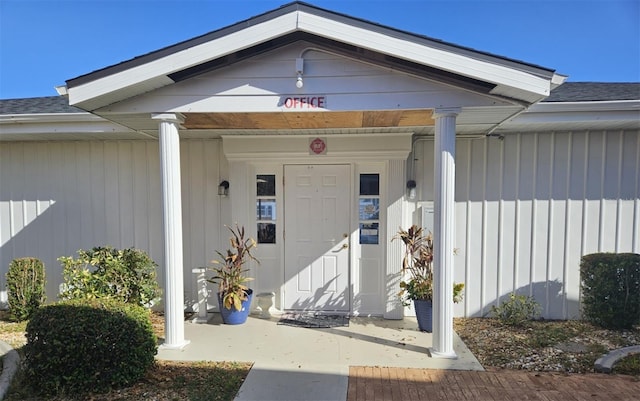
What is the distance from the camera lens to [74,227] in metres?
5.23

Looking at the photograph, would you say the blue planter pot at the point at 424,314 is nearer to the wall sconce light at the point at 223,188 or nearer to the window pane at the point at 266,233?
the window pane at the point at 266,233

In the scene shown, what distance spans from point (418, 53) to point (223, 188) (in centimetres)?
318

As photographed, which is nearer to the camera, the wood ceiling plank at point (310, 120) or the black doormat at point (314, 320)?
the wood ceiling plank at point (310, 120)

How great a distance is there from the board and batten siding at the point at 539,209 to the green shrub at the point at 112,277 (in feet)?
12.7

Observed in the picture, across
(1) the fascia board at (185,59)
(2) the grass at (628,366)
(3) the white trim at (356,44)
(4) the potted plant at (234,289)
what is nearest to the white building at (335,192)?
(1) the fascia board at (185,59)

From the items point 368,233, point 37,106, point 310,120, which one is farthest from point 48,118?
point 368,233

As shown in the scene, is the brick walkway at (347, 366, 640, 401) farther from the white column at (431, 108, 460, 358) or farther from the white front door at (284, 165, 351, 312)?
the white front door at (284, 165, 351, 312)

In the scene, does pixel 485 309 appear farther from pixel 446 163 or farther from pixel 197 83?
pixel 197 83

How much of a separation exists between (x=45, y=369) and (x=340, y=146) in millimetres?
3779

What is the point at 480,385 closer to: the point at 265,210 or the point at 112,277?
the point at 265,210

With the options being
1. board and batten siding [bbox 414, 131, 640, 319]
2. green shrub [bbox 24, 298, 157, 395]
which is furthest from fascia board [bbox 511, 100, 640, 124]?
green shrub [bbox 24, 298, 157, 395]

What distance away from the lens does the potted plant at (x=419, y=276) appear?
420cm

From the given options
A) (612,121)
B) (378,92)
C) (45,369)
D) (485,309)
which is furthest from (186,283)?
(612,121)

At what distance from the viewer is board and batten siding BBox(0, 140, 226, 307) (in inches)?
199
